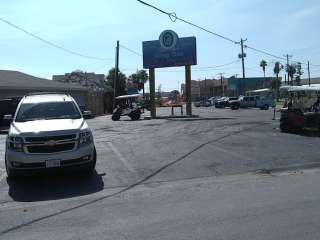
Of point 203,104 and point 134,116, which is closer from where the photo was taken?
point 134,116

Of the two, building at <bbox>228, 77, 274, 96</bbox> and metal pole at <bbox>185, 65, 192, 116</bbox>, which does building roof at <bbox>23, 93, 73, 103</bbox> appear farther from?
building at <bbox>228, 77, 274, 96</bbox>

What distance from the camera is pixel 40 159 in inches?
428

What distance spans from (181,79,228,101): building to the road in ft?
420

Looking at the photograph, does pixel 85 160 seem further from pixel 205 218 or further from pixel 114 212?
pixel 205 218

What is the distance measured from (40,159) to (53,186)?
71cm

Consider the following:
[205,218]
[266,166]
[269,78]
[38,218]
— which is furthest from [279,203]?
[269,78]

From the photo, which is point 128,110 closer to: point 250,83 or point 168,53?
point 168,53

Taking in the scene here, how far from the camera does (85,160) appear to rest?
37.1ft

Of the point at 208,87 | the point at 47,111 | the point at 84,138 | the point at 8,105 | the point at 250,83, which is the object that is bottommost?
the point at 84,138

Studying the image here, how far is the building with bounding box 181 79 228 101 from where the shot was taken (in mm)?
147300

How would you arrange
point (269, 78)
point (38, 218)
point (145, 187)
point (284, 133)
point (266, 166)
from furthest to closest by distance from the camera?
point (269, 78) → point (284, 133) → point (266, 166) → point (145, 187) → point (38, 218)

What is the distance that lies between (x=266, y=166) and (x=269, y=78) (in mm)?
119160

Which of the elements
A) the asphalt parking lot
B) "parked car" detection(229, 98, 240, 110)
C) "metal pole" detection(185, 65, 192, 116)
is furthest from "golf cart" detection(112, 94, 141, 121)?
"parked car" detection(229, 98, 240, 110)

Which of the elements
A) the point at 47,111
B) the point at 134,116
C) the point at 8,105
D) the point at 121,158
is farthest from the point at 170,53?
the point at 47,111
